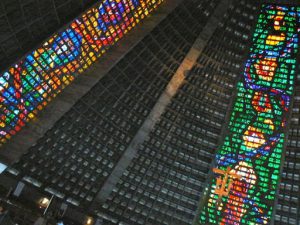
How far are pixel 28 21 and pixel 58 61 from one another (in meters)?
10.6

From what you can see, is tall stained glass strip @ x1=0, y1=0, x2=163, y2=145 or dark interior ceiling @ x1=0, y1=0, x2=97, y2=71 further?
tall stained glass strip @ x1=0, y1=0, x2=163, y2=145

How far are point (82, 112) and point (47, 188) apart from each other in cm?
1012

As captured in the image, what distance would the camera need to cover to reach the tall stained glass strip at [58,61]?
126ft

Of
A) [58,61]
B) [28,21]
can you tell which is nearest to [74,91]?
[58,61]

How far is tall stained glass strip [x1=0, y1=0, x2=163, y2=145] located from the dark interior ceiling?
209 centimetres

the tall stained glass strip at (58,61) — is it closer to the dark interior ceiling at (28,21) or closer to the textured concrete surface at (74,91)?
the textured concrete surface at (74,91)

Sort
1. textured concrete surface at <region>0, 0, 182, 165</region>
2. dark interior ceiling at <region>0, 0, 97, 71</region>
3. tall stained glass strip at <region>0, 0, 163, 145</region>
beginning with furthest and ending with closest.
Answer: textured concrete surface at <region>0, 0, 182, 165</region>
tall stained glass strip at <region>0, 0, 163, 145</region>
dark interior ceiling at <region>0, 0, 97, 71</region>

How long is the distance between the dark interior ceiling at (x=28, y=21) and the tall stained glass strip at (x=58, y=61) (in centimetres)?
209

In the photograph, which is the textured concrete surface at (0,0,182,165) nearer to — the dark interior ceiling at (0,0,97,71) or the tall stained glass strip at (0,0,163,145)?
the tall stained glass strip at (0,0,163,145)

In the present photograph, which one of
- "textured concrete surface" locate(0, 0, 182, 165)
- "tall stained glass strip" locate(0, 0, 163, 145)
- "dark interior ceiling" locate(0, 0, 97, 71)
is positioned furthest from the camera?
"textured concrete surface" locate(0, 0, 182, 165)

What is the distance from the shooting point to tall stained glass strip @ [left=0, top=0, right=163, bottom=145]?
38375 mm

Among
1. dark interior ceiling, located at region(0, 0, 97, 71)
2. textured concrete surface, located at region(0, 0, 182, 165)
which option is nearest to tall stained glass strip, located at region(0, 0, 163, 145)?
textured concrete surface, located at region(0, 0, 182, 165)

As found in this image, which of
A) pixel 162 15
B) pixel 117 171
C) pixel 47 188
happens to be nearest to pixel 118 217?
pixel 117 171

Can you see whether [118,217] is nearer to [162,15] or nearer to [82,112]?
[82,112]
